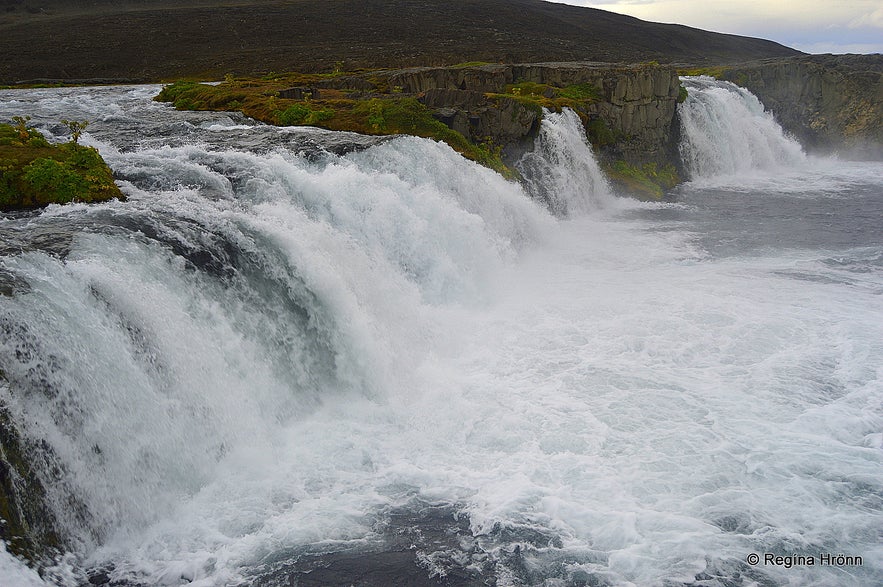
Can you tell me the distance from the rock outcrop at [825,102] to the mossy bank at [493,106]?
1110 cm

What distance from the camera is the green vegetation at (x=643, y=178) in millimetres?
28188

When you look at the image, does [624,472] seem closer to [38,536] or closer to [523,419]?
[523,419]

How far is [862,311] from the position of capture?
48.1 feet

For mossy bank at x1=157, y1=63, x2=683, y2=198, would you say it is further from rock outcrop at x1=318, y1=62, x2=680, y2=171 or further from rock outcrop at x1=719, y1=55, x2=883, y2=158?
rock outcrop at x1=719, y1=55, x2=883, y2=158

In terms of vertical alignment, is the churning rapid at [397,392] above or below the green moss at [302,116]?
below

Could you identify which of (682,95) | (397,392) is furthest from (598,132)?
(397,392)

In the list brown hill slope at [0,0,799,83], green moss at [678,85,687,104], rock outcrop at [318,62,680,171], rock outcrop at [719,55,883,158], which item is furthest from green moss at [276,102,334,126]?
brown hill slope at [0,0,799,83]

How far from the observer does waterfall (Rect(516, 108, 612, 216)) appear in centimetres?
2377

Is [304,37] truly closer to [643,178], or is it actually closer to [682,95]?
[682,95]

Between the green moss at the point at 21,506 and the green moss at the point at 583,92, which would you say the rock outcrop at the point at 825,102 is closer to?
the green moss at the point at 583,92

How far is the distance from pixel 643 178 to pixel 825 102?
17.5 meters

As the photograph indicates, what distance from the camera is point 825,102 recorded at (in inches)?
1554

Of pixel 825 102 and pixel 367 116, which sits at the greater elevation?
pixel 825 102

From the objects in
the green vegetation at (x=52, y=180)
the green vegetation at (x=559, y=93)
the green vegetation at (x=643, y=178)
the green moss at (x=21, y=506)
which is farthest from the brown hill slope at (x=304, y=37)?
the green moss at (x=21, y=506)
